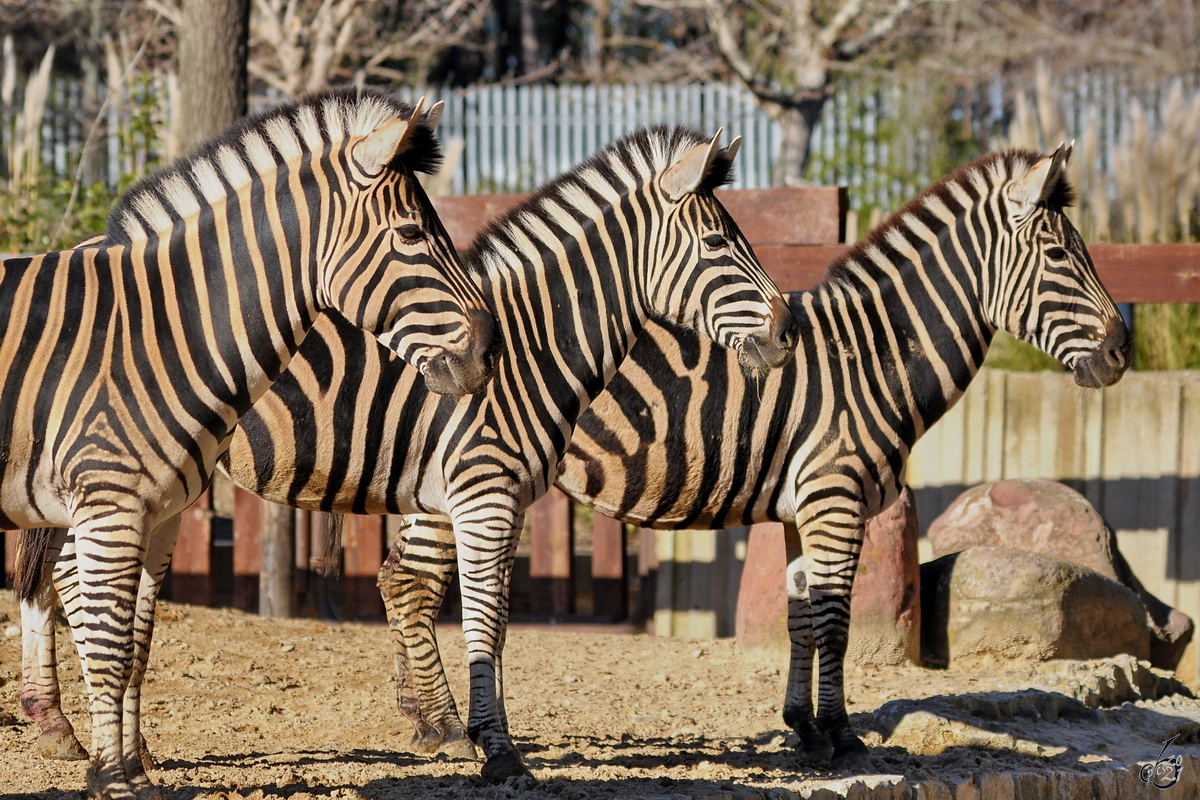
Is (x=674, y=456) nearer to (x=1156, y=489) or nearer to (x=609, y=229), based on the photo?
(x=609, y=229)

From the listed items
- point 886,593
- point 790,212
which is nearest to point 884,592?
point 886,593

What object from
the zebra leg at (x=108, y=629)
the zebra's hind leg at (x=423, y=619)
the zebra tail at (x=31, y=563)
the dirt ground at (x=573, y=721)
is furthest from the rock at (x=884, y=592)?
the zebra leg at (x=108, y=629)

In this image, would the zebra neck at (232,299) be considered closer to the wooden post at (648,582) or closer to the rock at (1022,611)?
the rock at (1022,611)

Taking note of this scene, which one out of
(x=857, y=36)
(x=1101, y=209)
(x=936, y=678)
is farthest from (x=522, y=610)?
(x=857, y=36)

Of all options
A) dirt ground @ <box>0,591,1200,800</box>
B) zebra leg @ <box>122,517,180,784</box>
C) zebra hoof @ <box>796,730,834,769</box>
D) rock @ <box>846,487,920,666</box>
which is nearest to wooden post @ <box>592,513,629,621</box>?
dirt ground @ <box>0,591,1200,800</box>

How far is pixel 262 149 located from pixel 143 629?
1712mm

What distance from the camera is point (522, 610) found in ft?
28.0

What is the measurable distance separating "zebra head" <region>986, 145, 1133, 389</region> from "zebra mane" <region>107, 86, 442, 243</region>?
275cm

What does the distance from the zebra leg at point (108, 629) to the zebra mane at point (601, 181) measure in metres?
1.92

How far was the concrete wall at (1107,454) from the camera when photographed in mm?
7734

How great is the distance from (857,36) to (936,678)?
11.1 m

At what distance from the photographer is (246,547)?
7957 millimetres

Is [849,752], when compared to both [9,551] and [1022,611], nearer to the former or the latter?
[1022,611]

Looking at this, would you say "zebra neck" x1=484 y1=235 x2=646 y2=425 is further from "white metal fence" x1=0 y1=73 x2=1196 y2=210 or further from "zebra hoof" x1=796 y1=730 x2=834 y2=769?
"white metal fence" x1=0 y1=73 x2=1196 y2=210
